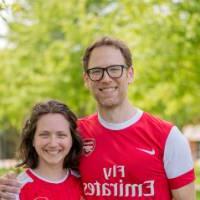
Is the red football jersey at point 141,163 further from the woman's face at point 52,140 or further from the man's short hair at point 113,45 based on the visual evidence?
the man's short hair at point 113,45

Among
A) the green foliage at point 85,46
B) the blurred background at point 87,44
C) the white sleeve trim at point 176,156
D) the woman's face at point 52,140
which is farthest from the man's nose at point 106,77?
the green foliage at point 85,46

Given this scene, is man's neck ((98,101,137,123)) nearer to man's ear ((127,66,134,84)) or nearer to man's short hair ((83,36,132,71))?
man's ear ((127,66,134,84))

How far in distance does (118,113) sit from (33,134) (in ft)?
1.95

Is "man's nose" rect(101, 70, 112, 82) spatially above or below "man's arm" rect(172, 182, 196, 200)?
above

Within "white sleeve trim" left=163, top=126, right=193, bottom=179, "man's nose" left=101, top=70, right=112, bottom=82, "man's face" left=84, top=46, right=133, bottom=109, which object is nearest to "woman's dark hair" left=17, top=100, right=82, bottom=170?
"man's face" left=84, top=46, right=133, bottom=109

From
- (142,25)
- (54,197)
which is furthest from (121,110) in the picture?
(142,25)

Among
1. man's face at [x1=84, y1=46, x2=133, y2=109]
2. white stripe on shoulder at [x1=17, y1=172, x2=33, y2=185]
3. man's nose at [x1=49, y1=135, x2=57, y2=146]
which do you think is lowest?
white stripe on shoulder at [x1=17, y1=172, x2=33, y2=185]

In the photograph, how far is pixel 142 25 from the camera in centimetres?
1330

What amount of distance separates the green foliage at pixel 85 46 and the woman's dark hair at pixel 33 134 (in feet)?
25.7

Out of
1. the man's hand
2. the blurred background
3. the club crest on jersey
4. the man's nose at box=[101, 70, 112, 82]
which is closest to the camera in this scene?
the man's hand

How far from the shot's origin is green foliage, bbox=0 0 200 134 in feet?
40.6

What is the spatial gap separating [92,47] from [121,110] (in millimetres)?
464

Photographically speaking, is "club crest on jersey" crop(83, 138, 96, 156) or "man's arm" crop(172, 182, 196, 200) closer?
"man's arm" crop(172, 182, 196, 200)

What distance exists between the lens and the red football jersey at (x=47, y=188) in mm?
3539
